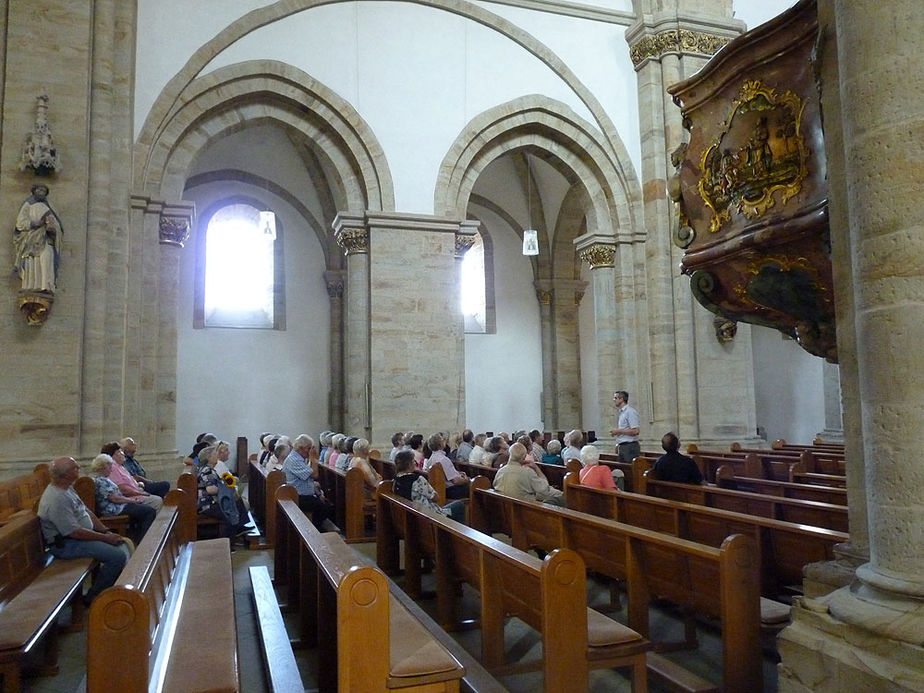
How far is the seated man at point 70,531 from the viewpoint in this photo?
5055 millimetres

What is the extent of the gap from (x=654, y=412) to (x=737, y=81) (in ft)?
28.8

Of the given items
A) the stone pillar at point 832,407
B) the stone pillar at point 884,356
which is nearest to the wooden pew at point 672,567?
the stone pillar at point 884,356

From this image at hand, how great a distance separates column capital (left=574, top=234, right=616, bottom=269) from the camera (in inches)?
535

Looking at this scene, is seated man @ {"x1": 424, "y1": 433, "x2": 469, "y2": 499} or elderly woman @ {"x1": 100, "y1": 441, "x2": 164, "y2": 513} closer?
elderly woman @ {"x1": 100, "y1": 441, "x2": 164, "y2": 513}

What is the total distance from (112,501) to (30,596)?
9.01ft

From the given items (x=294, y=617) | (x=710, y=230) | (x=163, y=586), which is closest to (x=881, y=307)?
(x=710, y=230)

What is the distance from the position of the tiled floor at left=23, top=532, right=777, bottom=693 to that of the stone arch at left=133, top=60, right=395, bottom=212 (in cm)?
766

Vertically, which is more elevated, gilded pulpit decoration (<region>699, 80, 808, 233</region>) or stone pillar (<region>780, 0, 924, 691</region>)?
gilded pulpit decoration (<region>699, 80, 808, 233</region>)

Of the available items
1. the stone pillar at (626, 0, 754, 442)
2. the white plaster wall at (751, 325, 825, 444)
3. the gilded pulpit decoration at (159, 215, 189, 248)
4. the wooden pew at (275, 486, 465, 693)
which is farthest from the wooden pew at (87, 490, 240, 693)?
the white plaster wall at (751, 325, 825, 444)

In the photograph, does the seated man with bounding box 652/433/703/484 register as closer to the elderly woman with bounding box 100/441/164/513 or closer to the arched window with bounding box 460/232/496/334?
the elderly woman with bounding box 100/441/164/513

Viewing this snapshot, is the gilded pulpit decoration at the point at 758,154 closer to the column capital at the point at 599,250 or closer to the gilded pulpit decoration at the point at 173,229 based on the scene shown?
the gilded pulpit decoration at the point at 173,229

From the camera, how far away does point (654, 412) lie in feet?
42.5

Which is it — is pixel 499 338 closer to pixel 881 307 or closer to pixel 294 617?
pixel 294 617

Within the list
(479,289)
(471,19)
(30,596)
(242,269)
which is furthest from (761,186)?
(479,289)
